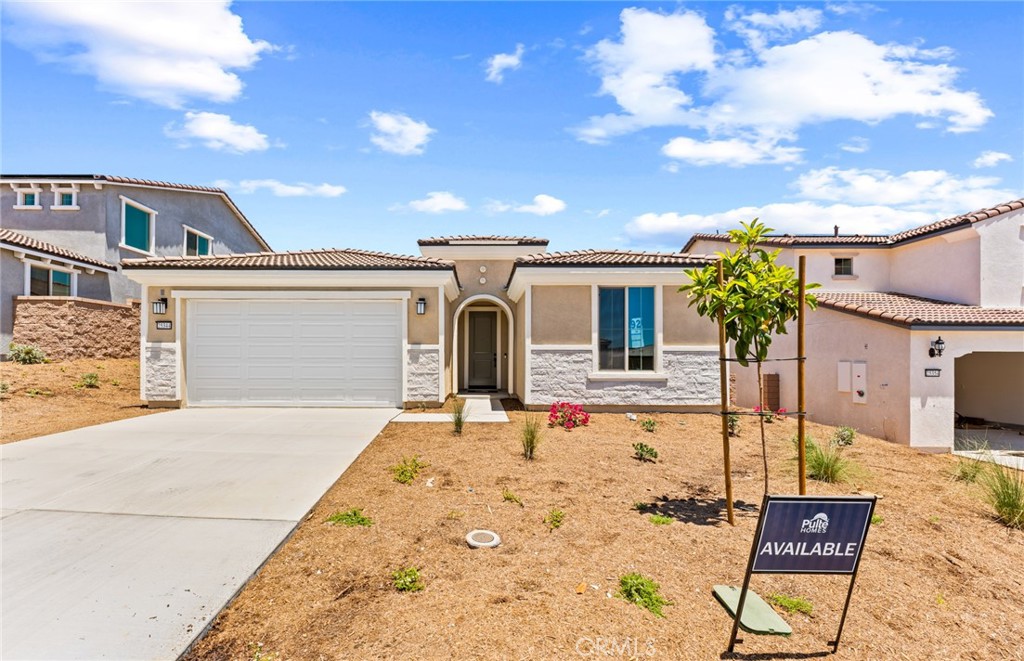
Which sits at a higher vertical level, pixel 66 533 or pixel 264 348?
pixel 264 348

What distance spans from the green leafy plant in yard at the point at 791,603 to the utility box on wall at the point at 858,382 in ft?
33.4

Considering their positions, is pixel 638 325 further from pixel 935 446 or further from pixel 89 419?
pixel 89 419

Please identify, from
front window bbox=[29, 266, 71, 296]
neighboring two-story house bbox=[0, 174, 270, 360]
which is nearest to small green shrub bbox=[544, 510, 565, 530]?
neighboring two-story house bbox=[0, 174, 270, 360]

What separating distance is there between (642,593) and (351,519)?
291 cm

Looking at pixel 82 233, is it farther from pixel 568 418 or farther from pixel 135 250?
pixel 568 418

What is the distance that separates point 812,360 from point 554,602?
13.2m

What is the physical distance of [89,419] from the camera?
1015 cm

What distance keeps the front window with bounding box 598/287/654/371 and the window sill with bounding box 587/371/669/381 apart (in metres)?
0.15

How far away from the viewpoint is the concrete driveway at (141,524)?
3125 millimetres

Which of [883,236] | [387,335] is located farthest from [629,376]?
[883,236]

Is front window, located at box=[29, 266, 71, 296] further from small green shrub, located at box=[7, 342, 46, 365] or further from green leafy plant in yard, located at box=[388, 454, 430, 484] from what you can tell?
green leafy plant in yard, located at box=[388, 454, 430, 484]

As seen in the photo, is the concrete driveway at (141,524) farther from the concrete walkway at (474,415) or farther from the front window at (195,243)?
the front window at (195,243)

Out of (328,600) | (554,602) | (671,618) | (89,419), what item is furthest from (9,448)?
(671,618)

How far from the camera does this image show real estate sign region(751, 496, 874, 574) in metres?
3.00
